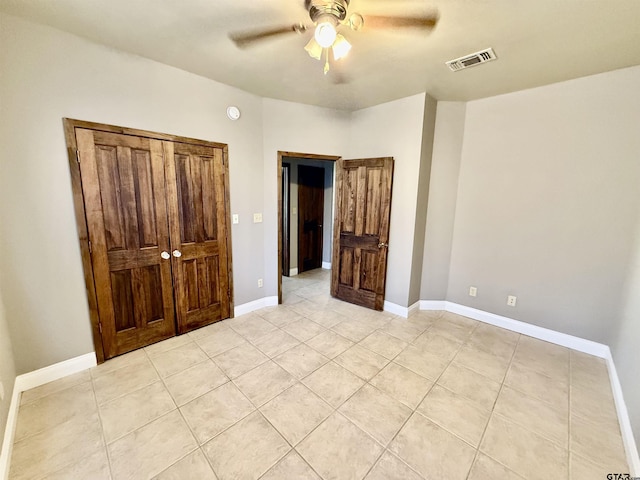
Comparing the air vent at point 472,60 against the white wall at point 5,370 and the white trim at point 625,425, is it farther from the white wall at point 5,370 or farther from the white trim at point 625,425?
the white wall at point 5,370

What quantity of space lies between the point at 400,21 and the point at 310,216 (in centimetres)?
369

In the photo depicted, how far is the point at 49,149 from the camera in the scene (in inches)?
77.1

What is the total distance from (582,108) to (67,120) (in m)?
4.51

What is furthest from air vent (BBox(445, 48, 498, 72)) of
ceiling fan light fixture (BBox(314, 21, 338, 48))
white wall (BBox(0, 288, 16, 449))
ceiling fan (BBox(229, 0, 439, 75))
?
white wall (BBox(0, 288, 16, 449))

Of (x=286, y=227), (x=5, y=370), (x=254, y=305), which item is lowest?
(x=254, y=305)

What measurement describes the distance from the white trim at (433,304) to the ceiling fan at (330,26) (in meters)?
3.01

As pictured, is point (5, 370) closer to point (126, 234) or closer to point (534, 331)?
point (126, 234)

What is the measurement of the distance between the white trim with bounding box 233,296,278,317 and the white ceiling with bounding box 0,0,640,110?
259 cm

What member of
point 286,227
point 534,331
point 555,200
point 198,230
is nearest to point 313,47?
point 198,230

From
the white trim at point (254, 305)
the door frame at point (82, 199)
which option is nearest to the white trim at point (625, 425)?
the white trim at point (254, 305)

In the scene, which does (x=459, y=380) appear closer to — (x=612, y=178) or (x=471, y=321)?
(x=471, y=321)

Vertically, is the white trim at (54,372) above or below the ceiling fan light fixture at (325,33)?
below

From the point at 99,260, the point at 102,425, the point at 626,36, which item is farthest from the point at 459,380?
the point at 99,260

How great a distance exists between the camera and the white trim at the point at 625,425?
1.46 m
